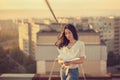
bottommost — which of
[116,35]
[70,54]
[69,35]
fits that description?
[116,35]

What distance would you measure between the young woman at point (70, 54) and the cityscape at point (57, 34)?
184 centimetres

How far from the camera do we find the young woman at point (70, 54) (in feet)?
6.49

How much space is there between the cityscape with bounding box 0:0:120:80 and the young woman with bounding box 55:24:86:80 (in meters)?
1.84

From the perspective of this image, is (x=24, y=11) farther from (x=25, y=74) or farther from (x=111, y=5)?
(x=111, y=5)

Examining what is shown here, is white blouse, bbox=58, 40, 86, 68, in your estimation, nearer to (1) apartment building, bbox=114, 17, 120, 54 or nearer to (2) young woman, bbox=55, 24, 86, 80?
(2) young woman, bbox=55, 24, 86, 80

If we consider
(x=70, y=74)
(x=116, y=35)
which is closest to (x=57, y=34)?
(x=116, y=35)

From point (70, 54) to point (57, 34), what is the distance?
1.92 meters

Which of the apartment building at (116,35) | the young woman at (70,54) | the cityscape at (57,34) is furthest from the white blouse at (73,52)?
the apartment building at (116,35)

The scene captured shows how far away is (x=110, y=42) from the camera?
3986 mm

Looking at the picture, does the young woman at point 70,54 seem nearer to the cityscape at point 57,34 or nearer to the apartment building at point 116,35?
the cityscape at point 57,34

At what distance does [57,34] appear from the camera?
3941 millimetres

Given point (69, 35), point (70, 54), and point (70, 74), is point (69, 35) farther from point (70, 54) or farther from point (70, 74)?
point (70, 74)

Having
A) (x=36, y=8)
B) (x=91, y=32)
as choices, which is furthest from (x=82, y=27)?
(x=36, y=8)

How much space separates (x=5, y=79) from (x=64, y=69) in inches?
80.7
